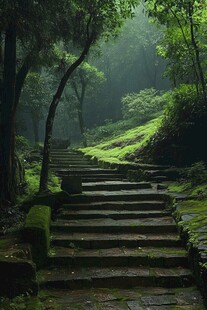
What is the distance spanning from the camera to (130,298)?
173 inches

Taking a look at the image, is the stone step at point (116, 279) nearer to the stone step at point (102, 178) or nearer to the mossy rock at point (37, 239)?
the mossy rock at point (37, 239)

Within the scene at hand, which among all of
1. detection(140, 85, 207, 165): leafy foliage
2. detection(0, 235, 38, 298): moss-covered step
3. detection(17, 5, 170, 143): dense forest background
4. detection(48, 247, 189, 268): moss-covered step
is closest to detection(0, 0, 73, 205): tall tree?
detection(48, 247, 189, 268): moss-covered step

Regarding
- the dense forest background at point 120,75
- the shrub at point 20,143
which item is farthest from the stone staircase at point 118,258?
the dense forest background at point 120,75

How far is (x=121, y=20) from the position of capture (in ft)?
29.3

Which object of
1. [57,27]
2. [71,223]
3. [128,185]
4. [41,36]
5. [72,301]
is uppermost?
[57,27]

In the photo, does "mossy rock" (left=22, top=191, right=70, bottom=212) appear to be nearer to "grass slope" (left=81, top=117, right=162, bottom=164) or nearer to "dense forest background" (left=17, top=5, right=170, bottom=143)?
"grass slope" (left=81, top=117, right=162, bottom=164)

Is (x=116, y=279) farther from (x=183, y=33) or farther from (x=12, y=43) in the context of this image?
(x=183, y=33)

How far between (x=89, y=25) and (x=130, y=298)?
23.1 ft

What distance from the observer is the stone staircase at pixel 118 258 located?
4387 mm

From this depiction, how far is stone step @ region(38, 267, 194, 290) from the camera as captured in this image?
15.5 ft

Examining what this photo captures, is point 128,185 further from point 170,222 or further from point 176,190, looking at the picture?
point 170,222

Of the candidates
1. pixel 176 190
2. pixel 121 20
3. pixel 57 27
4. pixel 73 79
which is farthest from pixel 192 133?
pixel 73 79

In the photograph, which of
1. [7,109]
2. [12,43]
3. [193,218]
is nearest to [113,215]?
[193,218]

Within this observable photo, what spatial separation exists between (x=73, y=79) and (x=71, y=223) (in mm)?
15975
